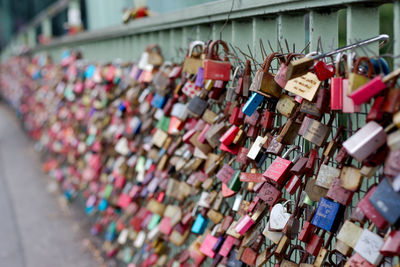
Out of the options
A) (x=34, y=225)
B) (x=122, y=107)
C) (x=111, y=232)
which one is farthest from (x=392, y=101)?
(x=34, y=225)

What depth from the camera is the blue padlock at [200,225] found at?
8.51 feet

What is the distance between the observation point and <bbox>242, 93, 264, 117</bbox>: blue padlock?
6.31 feet

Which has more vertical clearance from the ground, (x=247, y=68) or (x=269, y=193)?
(x=247, y=68)

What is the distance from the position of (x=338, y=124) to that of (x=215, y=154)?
906 millimetres

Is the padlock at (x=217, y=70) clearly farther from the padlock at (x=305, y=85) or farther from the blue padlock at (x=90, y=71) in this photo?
the blue padlock at (x=90, y=71)

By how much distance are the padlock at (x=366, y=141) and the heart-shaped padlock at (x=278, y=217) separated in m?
0.51

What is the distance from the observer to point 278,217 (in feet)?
6.26

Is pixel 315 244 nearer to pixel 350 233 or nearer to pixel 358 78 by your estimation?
pixel 350 233

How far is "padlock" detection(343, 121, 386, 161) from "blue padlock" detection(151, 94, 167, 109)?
1.68 m

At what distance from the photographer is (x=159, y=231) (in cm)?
316

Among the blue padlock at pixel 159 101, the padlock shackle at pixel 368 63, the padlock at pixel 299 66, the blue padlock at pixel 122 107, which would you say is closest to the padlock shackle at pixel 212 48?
the padlock at pixel 299 66

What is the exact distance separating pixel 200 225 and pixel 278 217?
0.76 meters

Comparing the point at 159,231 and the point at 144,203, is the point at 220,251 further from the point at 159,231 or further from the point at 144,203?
the point at 144,203

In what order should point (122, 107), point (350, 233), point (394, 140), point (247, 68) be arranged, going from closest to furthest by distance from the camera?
point (394, 140), point (350, 233), point (247, 68), point (122, 107)
